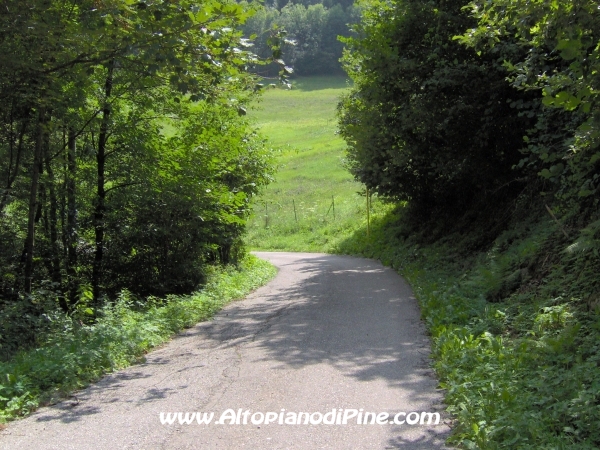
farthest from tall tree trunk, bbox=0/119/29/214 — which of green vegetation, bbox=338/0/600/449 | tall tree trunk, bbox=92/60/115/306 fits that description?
Answer: green vegetation, bbox=338/0/600/449

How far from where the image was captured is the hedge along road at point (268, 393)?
19.2ft

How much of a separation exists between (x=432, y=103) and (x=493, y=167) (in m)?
2.39

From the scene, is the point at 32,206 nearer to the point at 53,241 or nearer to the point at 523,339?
the point at 53,241

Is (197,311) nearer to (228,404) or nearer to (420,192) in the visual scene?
(228,404)

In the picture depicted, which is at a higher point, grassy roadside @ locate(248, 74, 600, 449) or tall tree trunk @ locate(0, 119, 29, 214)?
tall tree trunk @ locate(0, 119, 29, 214)

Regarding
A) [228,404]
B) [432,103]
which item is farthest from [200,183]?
[228,404]

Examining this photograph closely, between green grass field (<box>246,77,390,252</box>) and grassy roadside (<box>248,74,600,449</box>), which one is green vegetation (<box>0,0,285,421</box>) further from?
green grass field (<box>246,77,390,252</box>)

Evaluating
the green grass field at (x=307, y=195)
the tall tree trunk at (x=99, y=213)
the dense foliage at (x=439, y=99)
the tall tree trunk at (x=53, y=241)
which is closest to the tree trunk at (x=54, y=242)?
the tall tree trunk at (x=53, y=241)

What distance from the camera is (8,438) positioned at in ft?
19.7

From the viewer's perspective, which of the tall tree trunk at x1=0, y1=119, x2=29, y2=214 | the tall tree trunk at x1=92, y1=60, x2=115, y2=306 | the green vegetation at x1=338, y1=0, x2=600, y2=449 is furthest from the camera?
the tall tree trunk at x1=92, y1=60, x2=115, y2=306

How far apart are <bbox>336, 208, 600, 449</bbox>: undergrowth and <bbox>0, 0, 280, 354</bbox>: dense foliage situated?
5.07 metres

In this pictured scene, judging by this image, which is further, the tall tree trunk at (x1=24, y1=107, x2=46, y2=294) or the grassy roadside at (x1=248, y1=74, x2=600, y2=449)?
the tall tree trunk at (x1=24, y1=107, x2=46, y2=294)

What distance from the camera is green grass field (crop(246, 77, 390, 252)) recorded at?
130ft

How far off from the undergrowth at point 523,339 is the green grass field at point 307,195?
1086 centimetres
